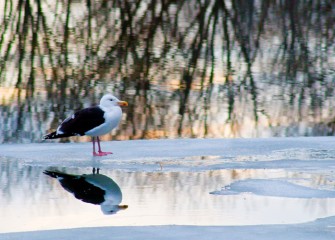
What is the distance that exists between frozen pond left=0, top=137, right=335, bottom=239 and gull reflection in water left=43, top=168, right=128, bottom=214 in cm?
7

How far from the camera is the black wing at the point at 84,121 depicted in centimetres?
881

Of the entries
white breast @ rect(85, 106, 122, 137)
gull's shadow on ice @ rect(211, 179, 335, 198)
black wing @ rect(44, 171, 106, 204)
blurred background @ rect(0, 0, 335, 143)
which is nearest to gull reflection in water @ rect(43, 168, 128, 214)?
black wing @ rect(44, 171, 106, 204)

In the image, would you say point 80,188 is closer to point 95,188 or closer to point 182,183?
point 95,188

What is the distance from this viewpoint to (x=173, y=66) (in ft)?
51.8

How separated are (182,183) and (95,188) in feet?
2.38

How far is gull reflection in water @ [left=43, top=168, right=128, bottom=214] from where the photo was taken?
683 cm

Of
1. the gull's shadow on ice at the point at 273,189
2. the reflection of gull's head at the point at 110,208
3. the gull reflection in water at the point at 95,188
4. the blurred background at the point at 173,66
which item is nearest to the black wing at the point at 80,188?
the gull reflection in water at the point at 95,188

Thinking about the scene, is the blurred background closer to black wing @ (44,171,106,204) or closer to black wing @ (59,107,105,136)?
black wing @ (59,107,105,136)

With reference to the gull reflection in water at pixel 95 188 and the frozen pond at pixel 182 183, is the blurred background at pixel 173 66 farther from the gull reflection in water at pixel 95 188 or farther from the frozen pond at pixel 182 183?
the gull reflection in water at pixel 95 188

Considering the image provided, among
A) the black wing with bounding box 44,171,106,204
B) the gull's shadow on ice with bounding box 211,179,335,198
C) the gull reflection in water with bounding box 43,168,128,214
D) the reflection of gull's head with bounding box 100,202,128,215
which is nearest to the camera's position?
the reflection of gull's head with bounding box 100,202,128,215

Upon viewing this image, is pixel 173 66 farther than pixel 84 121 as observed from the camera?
Yes

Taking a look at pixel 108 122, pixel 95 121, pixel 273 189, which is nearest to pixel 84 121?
pixel 95 121

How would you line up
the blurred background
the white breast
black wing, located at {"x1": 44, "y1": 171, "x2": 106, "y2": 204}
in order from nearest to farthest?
black wing, located at {"x1": 44, "y1": 171, "x2": 106, "y2": 204}, the white breast, the blurred background

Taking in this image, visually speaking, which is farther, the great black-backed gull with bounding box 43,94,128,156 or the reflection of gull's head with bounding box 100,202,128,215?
the great black-backed gull with bounding box 43,94,128,156
